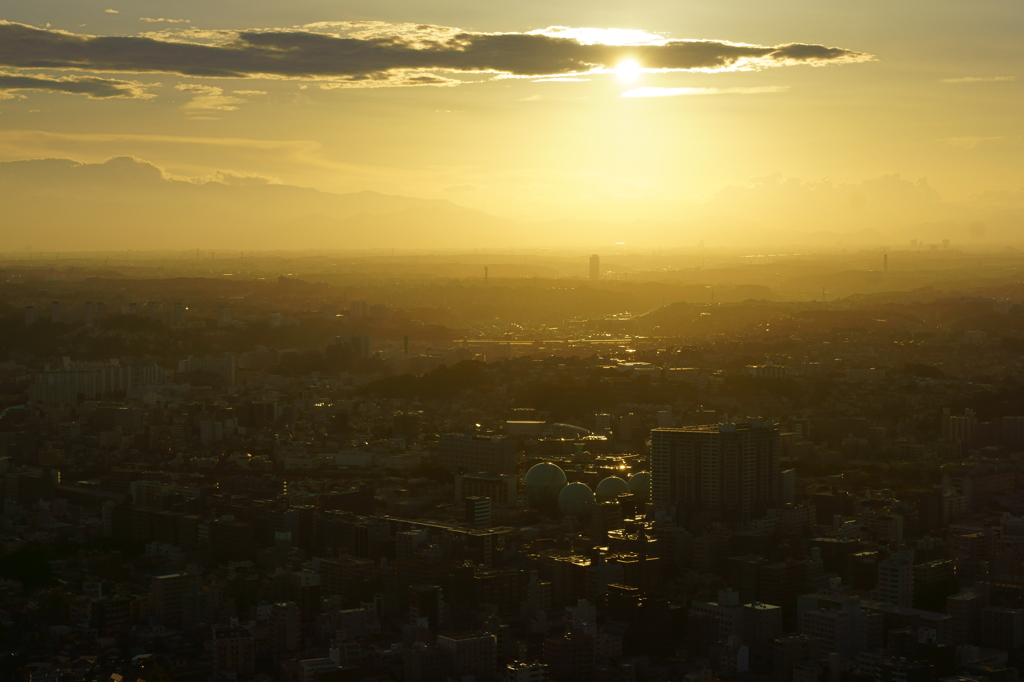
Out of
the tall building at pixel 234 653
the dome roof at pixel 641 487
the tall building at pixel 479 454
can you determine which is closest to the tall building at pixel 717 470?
the dome roof at pixel 641 487

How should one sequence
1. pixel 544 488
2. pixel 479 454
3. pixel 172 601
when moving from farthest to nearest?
pixel 479 454
pixel 544 488
pixel 172 601

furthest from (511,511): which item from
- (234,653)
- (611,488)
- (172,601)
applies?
(234,653)

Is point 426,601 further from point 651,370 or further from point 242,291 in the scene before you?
point 242,291

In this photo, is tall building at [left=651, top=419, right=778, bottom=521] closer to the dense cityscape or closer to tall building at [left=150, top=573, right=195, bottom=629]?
the dense cityscape

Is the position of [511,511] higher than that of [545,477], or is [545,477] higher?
[545,477]

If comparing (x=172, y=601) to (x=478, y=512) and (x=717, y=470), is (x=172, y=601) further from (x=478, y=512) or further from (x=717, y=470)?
(x=717, y=470)

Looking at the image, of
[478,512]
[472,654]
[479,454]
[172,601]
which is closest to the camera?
[472,654]

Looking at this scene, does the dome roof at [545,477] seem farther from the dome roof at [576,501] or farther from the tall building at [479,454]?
the tall building at [479,454]
